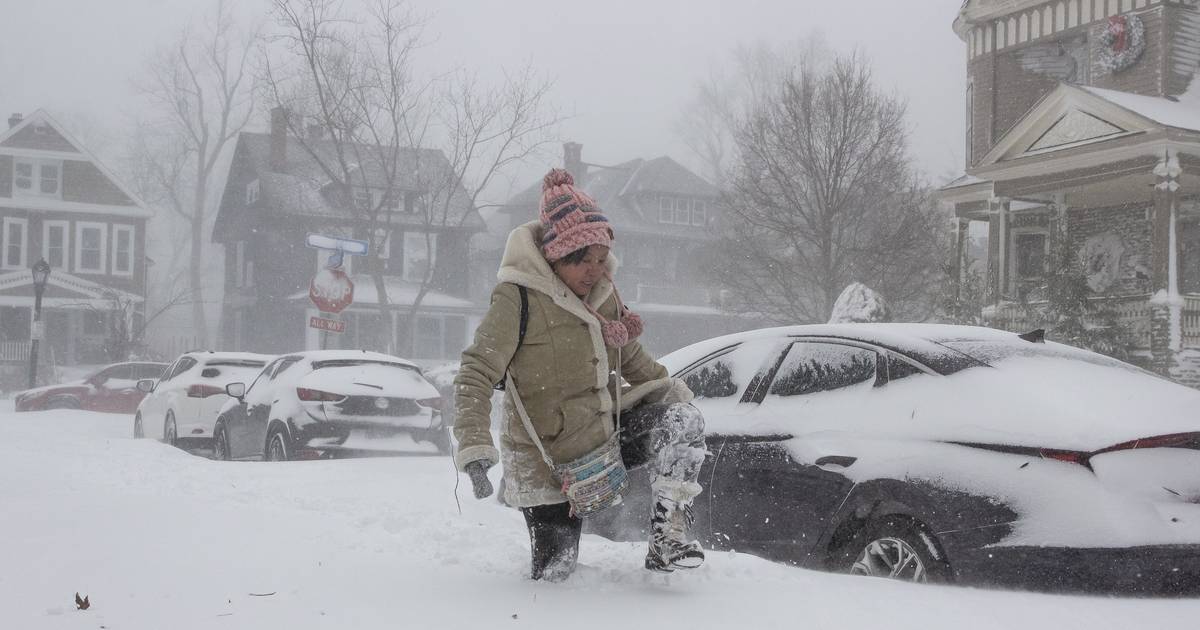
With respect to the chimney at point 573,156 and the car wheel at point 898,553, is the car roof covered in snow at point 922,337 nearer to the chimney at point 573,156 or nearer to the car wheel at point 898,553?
the car wheel at point 898,553

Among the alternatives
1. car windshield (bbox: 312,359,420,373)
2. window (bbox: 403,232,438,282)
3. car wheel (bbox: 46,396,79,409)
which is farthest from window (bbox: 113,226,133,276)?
car windshield (bbox: 312,359,420,373)

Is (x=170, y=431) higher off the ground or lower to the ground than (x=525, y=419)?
lower

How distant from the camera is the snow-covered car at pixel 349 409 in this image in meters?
10.4

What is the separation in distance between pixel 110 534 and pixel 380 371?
20.0ft

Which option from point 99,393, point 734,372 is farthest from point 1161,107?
point 99,393

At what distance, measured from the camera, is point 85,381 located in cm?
2452

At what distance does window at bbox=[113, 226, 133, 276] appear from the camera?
42.2 m

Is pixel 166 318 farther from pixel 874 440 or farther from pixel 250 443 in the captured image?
pixel 874 440

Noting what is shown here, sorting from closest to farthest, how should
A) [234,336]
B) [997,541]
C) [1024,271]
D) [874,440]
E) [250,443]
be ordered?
1. [997,541]
2. [874,440]
3. [250,443]
4. [1024,271]
5. [234,336]

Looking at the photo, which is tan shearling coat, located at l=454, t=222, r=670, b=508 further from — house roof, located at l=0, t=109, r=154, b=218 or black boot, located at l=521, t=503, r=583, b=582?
house roof, located at l=0, t=109, r=154, b=218

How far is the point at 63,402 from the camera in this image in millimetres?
23719

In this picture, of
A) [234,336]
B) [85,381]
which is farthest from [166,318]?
[85,381]

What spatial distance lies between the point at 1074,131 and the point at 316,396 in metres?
14.4

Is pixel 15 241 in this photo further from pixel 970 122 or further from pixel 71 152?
pixel 970 122
